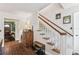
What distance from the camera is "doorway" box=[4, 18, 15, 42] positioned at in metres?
1.58

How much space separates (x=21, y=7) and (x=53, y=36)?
0.58 m

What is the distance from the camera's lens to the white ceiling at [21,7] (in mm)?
1614

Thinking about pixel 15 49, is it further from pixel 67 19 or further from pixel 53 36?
pixel 67 19

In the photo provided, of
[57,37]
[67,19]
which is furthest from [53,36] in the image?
[67,19]

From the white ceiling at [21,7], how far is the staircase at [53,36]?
12 cm

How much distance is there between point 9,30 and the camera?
5.24 feet

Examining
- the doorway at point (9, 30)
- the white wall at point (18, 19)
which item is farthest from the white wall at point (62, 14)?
the doorway at point (9, 30)

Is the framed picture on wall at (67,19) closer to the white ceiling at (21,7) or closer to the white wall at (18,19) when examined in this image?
the white ceiling at (21,7)

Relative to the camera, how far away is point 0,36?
159 centimetres

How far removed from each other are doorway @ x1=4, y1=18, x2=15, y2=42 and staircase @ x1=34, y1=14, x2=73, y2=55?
13.5 inches

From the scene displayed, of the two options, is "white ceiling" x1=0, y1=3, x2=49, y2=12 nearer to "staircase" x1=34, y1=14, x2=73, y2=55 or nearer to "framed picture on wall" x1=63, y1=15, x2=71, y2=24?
"staircase" x1=34, y1=14, x2=73, y2=55
